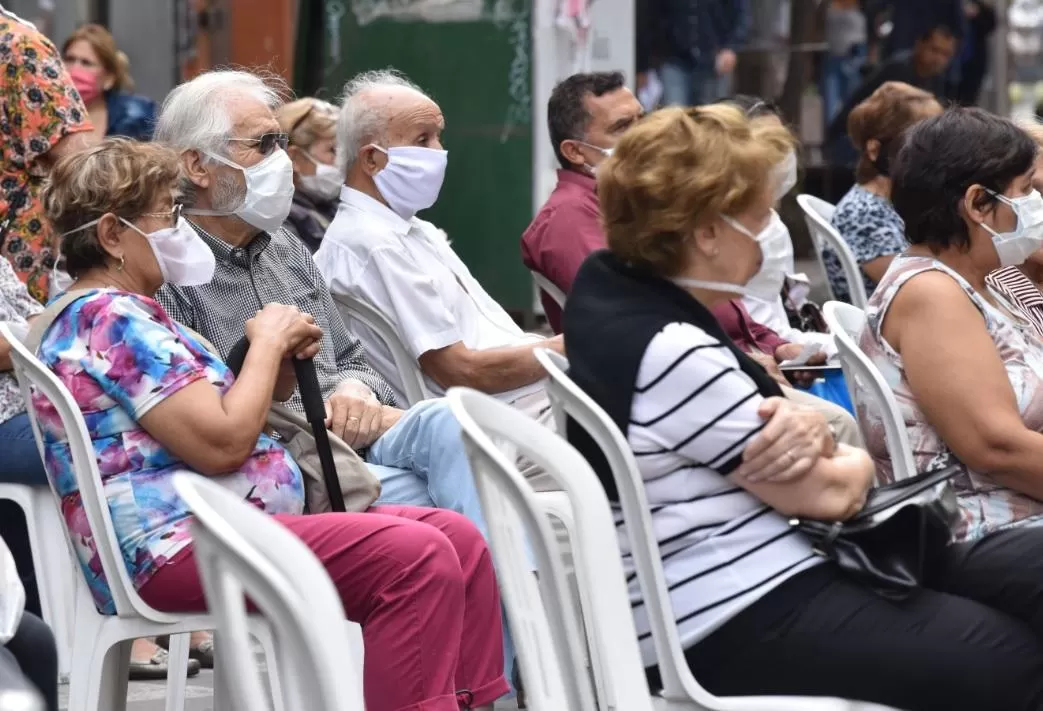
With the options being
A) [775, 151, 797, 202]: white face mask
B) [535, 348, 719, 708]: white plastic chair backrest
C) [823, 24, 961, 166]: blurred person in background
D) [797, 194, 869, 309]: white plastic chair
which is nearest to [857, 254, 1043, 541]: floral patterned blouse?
[775, 151, 797, 202]: white face mask

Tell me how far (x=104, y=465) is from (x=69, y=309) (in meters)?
0.30

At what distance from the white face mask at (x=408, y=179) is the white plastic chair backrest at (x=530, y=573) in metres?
2.36

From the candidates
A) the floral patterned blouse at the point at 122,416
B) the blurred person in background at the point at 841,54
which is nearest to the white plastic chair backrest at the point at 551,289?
the floral patterned blouse at the point at 122,416

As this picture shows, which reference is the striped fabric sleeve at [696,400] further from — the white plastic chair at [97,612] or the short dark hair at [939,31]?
the short dark hair at [939,31]

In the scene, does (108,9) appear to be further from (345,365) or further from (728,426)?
(728,426)

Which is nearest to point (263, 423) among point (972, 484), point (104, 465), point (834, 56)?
point (104, 465)

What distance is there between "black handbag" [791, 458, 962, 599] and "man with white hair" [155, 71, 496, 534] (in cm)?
140

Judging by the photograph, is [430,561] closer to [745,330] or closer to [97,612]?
[97,612]

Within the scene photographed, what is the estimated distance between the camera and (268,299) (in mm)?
4254

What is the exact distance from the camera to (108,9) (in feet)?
37.8

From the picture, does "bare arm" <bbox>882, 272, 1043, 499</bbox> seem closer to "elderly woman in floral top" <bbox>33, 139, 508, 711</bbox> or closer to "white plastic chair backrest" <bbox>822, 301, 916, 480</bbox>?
"white plastic chair backrest" <bbox>822, 301, 916, 480</bbox>

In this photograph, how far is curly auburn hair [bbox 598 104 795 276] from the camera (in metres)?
2.78

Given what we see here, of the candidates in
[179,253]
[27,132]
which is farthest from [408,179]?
[179,253]

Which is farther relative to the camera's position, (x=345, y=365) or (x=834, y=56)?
(x=834, y=56)
